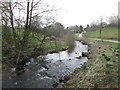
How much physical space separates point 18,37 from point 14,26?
1.51 meters

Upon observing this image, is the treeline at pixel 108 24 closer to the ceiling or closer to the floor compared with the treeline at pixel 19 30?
closer to the ceiling

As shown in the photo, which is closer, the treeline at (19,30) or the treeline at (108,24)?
the treeline at (19,30)

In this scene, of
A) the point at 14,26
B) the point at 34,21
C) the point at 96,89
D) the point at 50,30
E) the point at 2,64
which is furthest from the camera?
the point at 50,30

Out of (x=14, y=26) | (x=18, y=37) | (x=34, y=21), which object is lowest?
(x=18, y=37)

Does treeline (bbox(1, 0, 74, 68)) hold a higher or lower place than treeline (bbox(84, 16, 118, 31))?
lower

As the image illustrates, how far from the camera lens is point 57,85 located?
25.1 ft

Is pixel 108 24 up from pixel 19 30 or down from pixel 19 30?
up

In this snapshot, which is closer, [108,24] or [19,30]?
[19,30]

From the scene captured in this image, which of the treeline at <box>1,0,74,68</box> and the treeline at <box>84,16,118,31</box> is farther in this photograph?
the treeline at <box>84,16,118,31</box>

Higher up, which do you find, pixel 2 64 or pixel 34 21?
pixel 34 21

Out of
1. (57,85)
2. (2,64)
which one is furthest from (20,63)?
(57,85)

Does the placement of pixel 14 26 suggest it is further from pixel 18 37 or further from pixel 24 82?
pixel 24 82

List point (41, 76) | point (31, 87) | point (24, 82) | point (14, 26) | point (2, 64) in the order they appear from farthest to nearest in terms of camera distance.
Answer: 1. point (14, 26)
2. point (2, 64)
3. point (41, 76)
4. point (24, 82)
5. point (31, 87)

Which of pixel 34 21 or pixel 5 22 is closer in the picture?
pixel 5 22
